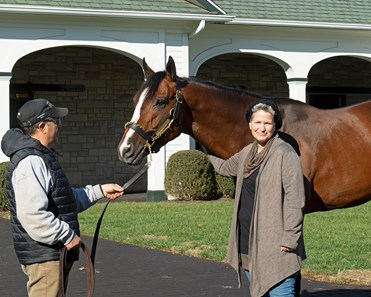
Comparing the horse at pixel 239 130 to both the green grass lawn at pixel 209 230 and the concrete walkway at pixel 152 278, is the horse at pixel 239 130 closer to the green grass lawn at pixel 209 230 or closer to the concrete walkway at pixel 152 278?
the concrete walkway at pixel 152 278

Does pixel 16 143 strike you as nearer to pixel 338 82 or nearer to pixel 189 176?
pixel 189 176

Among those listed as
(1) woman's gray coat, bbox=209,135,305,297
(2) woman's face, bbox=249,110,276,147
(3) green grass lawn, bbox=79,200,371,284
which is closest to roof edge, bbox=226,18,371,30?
(3) green grass lawn, bbox=79,200,371,284

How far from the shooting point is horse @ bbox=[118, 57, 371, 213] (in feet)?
21.7

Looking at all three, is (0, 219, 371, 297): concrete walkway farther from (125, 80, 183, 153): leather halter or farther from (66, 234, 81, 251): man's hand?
(66, 234, 81, 251): man's hand

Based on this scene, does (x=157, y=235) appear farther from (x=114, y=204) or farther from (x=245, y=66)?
(x=245, y=66)

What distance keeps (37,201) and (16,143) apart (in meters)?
0.41

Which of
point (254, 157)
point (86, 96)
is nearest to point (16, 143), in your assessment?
point (254, 157)

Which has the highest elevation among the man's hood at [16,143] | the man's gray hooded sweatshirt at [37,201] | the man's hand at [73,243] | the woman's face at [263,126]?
the woman's face at [263,126]

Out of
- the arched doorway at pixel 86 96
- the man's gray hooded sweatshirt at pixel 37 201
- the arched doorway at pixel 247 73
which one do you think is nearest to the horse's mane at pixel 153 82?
the man's gray hooded sweatshirt at pixel 37 201

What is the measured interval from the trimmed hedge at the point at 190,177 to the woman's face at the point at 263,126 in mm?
12756

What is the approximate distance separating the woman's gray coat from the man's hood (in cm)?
147

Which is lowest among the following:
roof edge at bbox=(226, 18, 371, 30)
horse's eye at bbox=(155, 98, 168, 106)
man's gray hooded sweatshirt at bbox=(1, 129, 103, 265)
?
man's gray hooded sweatshirt at bbox=(1, 129, 103, 265)

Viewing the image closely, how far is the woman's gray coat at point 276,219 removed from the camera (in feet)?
18.7

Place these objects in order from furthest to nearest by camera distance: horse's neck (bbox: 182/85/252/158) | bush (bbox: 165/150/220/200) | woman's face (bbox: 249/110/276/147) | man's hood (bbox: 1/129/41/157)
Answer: bush (bbox: 165/150/220/200) → horse's neck (bbox: 182/85/252/158) → woman's face (bbox: 249/110/276/147) → man's hood (bbox: 1/129/41/157)
